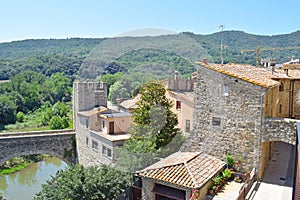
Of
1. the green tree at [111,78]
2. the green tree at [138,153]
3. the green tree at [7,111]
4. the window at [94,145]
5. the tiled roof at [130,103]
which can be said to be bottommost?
the green tree at [7,111]

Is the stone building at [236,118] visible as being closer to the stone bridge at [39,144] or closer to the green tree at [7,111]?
the stone bridge at [39,144]

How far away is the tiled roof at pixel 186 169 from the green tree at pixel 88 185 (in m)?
1.52

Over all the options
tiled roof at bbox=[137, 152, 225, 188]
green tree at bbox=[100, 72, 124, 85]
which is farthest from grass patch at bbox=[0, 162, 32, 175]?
green tree at bbox=[100, 72, 124, 85]

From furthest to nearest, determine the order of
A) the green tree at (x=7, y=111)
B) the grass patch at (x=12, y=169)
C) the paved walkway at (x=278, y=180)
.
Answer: the green tree at (x=7, y=111), the grass patch at (x=12, y=169), the paved walkway at (x=278, y=180)

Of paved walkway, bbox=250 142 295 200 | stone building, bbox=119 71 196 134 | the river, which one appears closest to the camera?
stone building, bbox=119 71 196 134

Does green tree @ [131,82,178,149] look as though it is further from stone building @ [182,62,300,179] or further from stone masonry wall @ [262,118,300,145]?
stone masonry wall @ [262,118,300,145]

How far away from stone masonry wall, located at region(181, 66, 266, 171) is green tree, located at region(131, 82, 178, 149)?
1634mm

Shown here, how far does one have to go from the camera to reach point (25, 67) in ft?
142

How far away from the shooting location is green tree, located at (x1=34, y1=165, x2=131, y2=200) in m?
7.90

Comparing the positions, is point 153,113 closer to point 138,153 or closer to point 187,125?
point 138,153

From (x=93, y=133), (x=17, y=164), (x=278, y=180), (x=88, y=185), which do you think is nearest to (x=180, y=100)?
(x=278, y=180)

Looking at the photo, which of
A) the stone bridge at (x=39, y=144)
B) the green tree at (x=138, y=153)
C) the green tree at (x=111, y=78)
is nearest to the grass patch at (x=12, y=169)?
the stone bridge at (x=39, y=144)

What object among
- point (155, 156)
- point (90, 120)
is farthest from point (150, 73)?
point (90, 120)

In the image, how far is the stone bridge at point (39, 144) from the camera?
13039 millimetres
